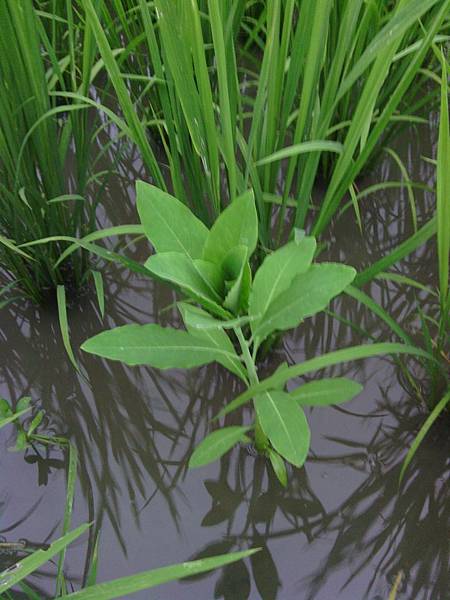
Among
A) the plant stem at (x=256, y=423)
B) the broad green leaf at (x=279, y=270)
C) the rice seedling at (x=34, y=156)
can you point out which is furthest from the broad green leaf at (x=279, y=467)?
the rice seedling at (x=34, y=156)

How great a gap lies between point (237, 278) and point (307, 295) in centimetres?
7

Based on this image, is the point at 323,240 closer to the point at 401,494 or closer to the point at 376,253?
the point at 376,253

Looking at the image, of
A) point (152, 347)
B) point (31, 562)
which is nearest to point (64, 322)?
point (152, 347)

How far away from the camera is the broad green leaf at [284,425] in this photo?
2.00 feet

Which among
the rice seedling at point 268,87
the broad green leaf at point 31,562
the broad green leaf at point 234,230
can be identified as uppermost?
the rice seedling at point 268,87

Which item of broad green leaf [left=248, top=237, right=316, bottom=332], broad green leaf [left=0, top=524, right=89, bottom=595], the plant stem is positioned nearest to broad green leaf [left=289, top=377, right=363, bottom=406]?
the plant stem

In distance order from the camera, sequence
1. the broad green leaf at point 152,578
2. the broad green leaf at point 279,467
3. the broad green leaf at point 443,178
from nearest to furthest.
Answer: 1. the broad green leaf at point 152,578
2. the broad green leaf at point 443,178
3. the broad green leaf at point 279,467

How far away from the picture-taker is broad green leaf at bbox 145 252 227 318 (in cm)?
56

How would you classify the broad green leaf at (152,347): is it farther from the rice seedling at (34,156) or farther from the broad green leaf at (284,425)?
the rice seedling at (34,156)

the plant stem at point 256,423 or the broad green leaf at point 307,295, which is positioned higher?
the broad green leaf at point 307,295

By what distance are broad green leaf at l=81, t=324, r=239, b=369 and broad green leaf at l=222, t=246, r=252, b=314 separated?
2.5 inches

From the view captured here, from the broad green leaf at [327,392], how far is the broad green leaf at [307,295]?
0.13m

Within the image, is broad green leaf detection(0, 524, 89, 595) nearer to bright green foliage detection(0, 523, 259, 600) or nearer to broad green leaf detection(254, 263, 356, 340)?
bright green foliage detection(0, 523, 259, 600)

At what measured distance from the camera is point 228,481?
814mm
